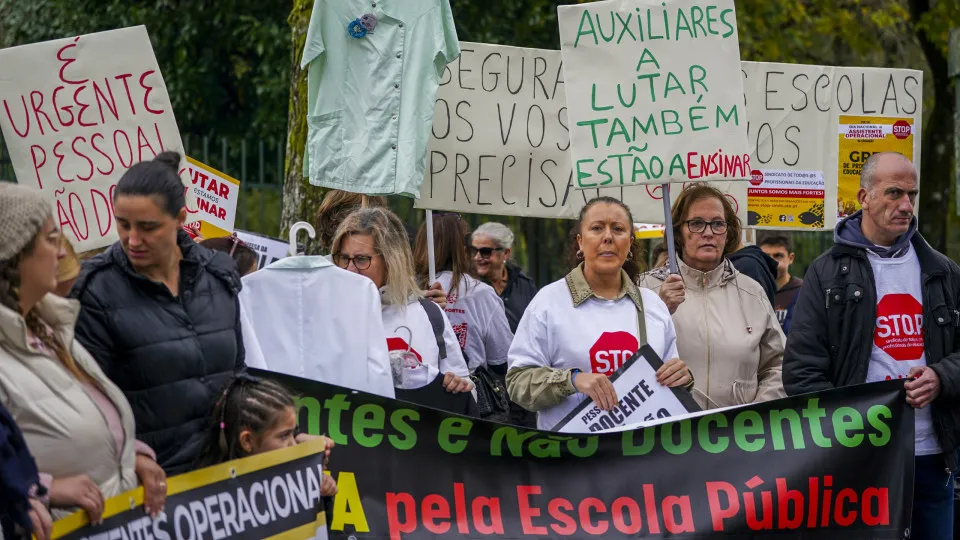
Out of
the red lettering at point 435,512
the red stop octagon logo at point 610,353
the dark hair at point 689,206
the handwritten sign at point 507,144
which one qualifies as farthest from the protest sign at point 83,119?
the dark hair at point 689,206

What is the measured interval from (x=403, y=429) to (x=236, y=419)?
97 cm

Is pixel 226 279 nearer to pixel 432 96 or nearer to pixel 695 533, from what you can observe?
pixel 695 533

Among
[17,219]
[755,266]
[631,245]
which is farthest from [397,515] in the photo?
[755,266]

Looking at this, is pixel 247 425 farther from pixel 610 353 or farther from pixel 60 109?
pixel 60 109

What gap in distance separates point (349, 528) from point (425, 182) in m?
3.00

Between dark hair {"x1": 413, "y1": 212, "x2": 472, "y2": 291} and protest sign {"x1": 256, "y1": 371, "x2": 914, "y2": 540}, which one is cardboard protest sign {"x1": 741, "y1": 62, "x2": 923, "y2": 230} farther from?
protest sign {"x1": 256, "y1": 371, "x2": 914, "y2": 540}

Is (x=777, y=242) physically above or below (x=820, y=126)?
below

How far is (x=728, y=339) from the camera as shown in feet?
18.4

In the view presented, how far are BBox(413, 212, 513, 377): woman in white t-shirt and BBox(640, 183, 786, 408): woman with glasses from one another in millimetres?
1157

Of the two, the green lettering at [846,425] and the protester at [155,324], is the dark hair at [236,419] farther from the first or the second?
the green lettering at [846,425]

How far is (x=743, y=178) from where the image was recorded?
6.08 m

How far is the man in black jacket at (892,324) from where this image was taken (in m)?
5.07

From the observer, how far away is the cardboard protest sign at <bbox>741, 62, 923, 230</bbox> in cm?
816

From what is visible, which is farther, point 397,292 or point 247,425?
point 397,292
